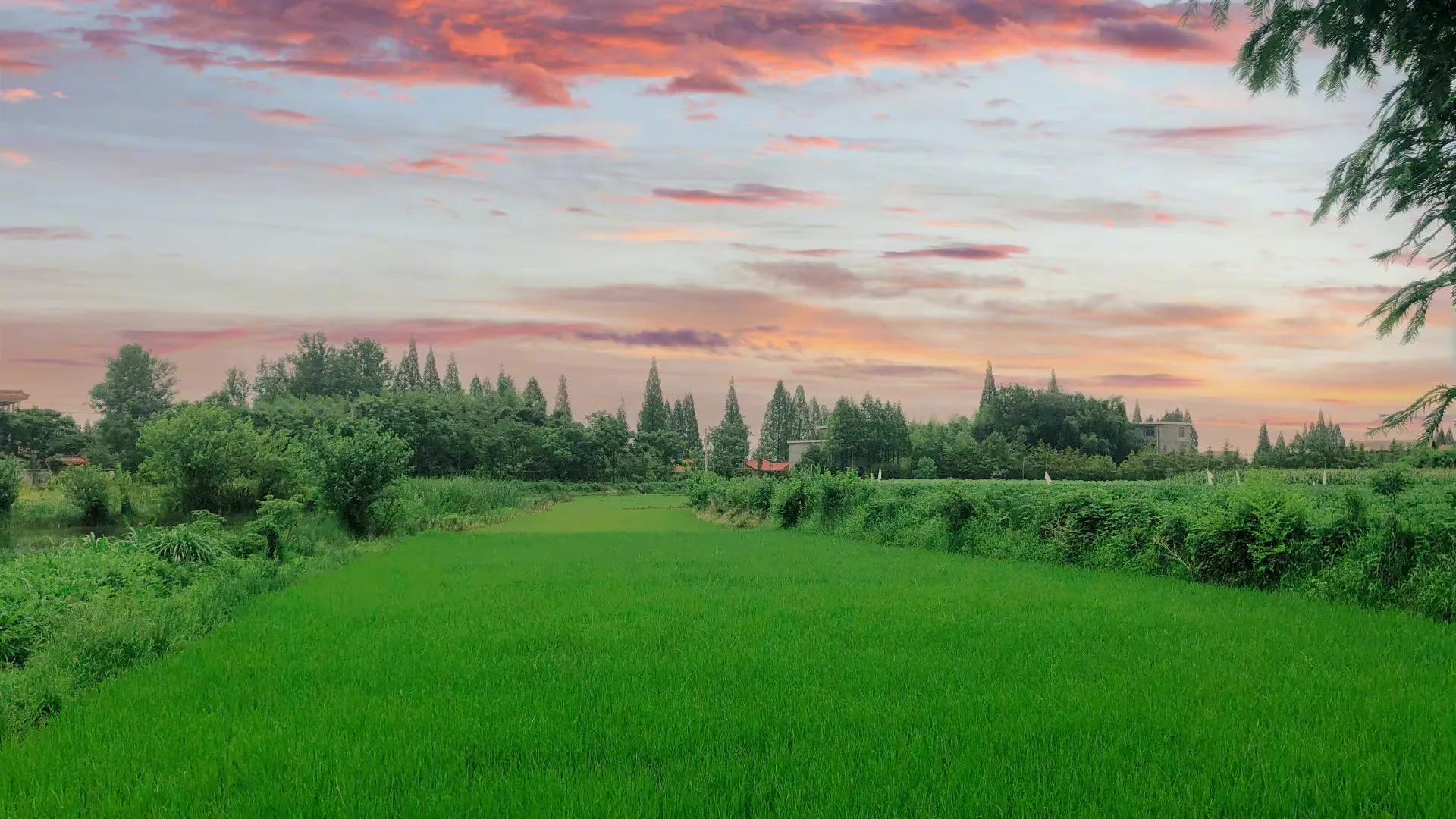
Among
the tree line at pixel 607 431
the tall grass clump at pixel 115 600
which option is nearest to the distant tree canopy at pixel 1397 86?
the tall grass clump at pixel 115 600

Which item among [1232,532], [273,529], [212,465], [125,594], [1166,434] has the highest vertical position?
[1166,434]

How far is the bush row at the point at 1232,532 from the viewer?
10.8m

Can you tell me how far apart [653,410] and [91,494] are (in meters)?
68.3

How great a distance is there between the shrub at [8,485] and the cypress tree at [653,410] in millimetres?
66853

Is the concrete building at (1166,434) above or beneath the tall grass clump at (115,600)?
above

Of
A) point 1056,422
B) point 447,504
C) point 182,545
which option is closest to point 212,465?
point 447,504

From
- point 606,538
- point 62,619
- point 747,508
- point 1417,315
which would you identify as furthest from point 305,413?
point 1417,315

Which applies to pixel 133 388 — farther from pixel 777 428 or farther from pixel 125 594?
pixel 125 594

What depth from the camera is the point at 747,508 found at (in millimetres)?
32688

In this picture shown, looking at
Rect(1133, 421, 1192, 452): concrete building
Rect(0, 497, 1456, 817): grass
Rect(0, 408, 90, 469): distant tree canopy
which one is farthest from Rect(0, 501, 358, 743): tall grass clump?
Rect(1133, 421, 1192, 452): concrete building

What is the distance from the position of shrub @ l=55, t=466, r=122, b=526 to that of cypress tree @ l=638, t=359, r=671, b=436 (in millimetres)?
65113

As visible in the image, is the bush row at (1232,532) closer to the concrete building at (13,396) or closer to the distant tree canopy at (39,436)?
the distant tree canopy at (39,436)

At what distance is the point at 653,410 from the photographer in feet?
317

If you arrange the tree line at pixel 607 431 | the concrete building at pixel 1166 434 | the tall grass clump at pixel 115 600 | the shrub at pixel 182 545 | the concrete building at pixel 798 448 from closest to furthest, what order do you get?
the tall grass clump at pixel 115 600 → the shrub at pixel 182 545 → the tree line at pixel 607 431 → the concrete building at pixel 798 448 → the concrete building at pixel 1166 434
